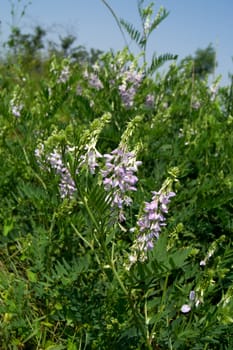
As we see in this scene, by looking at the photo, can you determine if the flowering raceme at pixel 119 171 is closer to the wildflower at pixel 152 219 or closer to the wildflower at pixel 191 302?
the wildflower at pixel 152 219

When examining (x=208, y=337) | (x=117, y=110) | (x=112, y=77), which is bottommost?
(x=208, y=337)

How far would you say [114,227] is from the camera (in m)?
1.39

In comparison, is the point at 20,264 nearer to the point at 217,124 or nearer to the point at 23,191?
the point at 23,191

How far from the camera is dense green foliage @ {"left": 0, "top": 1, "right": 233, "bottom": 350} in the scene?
4.41 feet

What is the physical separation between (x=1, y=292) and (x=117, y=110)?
3.75 ft

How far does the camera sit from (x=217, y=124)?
264 centimetres

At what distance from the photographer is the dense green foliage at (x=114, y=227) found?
1.34 metres

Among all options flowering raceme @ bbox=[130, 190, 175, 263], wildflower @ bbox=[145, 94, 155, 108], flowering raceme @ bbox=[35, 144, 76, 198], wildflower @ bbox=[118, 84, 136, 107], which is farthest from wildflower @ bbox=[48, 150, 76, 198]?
wildflower @ bbox=[145, 94, 155, 108]

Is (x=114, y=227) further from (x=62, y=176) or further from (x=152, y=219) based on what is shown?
(x=62, y=176)

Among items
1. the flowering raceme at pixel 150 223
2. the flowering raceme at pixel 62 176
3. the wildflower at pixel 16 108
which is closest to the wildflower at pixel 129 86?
the wildflower at pixel 16 108

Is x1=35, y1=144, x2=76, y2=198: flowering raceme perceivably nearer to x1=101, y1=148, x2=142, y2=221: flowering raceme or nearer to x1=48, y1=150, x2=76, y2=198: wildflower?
x1=48, y1=150, x2=76, y2=198: wildflower

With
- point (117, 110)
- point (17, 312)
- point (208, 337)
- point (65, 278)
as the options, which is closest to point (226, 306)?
point (208, 337)

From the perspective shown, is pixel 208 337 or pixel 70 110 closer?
pixel 208 337

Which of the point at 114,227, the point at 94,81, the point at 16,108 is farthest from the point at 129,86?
the point at 114,227
